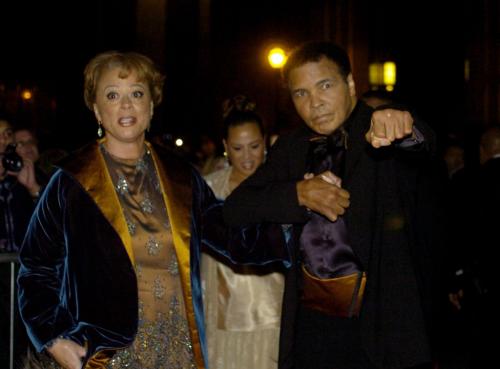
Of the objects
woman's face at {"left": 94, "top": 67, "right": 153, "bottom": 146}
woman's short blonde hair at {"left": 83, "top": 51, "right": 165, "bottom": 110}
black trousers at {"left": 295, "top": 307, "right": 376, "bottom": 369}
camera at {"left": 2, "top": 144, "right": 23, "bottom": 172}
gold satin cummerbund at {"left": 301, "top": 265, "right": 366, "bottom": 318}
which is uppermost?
woman's short blonde hair at {"left": 83, "top": 51, "right": 165, "bottom": 110}

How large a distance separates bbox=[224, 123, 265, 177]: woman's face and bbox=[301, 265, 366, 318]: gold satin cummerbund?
2.60m

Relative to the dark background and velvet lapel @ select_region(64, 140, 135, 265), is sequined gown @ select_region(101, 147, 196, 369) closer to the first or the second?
velvet lapel @ select_region(64, 140, 135, 265)

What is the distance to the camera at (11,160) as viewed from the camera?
5.70 metres

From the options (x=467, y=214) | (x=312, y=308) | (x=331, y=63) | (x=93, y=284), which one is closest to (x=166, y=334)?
(x=93, y=284)

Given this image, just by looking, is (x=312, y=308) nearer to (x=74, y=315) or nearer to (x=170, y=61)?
(x=74, y=315)

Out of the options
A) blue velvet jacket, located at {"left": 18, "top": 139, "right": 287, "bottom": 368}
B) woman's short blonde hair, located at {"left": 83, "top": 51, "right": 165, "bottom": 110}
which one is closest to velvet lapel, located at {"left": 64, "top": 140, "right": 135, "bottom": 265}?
blue velvet jacket, located at {"left": 18, "top": 139, "right": 287, "bottom": 368}

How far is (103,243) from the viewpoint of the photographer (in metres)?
3.21

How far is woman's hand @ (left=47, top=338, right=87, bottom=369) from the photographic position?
312 centimetres

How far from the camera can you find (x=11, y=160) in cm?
572

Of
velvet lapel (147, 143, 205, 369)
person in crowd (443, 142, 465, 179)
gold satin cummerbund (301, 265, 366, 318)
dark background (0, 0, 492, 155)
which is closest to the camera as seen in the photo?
gold satin cummerbund (301, 265, 366, 318)

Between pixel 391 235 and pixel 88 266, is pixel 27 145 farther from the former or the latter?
pixel 391 235

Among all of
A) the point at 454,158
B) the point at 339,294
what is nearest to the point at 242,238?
the point at 339,294

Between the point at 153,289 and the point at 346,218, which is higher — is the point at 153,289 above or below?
below

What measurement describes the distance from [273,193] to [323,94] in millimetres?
460
